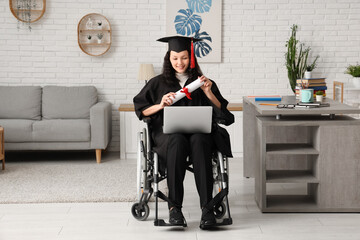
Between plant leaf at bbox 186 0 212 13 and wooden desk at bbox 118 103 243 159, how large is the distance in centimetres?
118

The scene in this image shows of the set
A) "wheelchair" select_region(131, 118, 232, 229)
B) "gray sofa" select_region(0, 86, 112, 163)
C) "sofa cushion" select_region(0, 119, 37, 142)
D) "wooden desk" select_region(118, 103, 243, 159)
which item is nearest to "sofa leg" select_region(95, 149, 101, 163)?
"gray sofa" select_region(0, 86, 112, 163)

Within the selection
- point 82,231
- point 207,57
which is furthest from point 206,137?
point 207,57

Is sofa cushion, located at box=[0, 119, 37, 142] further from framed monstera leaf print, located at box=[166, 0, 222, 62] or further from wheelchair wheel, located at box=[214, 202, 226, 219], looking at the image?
wheelchair wheel, located at box=[214, 202, 226, 219]

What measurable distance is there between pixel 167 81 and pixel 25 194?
1526 millimetres

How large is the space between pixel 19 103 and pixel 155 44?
1685mm

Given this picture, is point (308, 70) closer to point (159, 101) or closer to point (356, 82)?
point (356, 82)

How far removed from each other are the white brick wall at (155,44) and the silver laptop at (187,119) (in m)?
2.88

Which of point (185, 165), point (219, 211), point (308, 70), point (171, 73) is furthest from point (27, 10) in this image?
point (219, 211)

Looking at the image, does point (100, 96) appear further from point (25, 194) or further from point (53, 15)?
point (25, 194)

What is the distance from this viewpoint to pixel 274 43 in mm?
6414

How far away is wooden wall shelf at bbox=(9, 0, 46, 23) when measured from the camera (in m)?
6.26

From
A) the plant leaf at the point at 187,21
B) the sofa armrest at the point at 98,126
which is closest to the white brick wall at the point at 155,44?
the plant leaf at the point at 187,21

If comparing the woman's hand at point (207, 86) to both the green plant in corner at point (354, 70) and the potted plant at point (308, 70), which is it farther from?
the green plant in corner at point (354, 70)

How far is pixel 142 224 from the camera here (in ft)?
11.8
